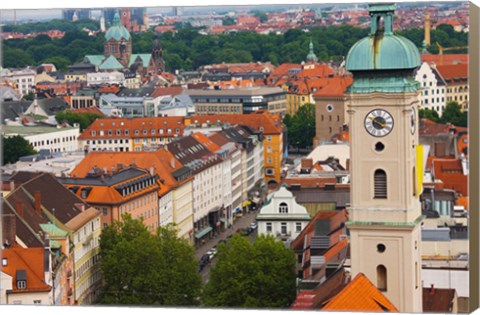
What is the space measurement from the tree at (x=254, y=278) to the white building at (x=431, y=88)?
10261 mm

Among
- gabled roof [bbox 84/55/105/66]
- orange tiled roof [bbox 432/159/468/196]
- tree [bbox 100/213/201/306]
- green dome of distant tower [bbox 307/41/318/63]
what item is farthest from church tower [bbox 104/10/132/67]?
tree [bbox 100/213/201/306]

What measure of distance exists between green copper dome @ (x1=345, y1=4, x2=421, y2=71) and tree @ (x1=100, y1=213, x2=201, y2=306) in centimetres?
522

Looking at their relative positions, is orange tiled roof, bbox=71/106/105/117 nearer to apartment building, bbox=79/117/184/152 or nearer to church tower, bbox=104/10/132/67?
apartment building, bbox=79/117/184/152

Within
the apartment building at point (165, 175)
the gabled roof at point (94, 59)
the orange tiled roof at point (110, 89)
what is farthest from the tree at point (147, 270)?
the gabled roof at point (94, 59)

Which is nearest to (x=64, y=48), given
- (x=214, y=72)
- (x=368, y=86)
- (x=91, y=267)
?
(x=214, y=72)

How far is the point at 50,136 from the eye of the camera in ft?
106

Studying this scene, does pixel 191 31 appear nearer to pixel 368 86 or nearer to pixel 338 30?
pixel 338 30

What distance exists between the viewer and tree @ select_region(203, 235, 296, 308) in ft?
56.7

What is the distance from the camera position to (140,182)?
77.7 feet

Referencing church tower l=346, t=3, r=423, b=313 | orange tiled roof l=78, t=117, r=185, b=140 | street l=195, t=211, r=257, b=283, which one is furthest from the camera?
orange tiled roof l=78, t=117, r=185, b=140

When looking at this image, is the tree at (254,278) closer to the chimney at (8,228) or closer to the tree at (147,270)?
the tree at (147,270)

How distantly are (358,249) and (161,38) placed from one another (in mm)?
34441

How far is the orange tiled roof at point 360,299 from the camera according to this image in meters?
12.7

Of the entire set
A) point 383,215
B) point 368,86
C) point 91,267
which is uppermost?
point 368,86
